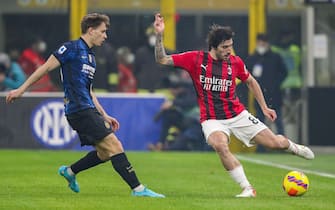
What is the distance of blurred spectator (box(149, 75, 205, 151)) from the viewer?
23.5 metres

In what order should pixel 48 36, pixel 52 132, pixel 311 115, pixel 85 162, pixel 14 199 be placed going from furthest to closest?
pixel 48 36
pixel 311 115
pixel 52 132
pixel 85 162
pixel 14 199

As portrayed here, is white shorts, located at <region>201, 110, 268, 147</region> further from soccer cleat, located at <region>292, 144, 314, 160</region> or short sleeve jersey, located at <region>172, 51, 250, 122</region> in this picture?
soccer cleat, located at <region>292, 144, 314, 160</region>

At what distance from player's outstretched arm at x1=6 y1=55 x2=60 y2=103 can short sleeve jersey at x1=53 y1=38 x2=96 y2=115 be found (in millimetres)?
175

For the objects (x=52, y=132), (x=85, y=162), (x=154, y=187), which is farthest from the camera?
(x=52, y=132)

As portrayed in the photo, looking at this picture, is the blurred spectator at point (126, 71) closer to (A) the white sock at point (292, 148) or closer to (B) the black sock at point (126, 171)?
(A) the white sock at point (292, 148)

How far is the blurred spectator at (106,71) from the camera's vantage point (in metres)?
24.9

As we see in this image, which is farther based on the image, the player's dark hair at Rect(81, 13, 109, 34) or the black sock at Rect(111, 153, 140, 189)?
the player's dark hair at Rect(81, 13, 109, 34)

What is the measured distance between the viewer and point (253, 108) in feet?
80.9

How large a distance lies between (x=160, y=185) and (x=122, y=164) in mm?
2187

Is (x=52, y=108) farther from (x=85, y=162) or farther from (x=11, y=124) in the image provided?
(x=85, y=162)

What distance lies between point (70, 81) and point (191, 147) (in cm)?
1149

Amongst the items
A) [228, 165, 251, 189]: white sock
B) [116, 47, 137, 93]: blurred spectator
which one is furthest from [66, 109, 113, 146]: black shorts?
[116, 47, 137, 93]: blurred spectator

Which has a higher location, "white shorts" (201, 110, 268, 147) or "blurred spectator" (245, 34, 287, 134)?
"white shorts" (201, 110, 268, 147)

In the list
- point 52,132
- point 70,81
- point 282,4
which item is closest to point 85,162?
point 70,81
